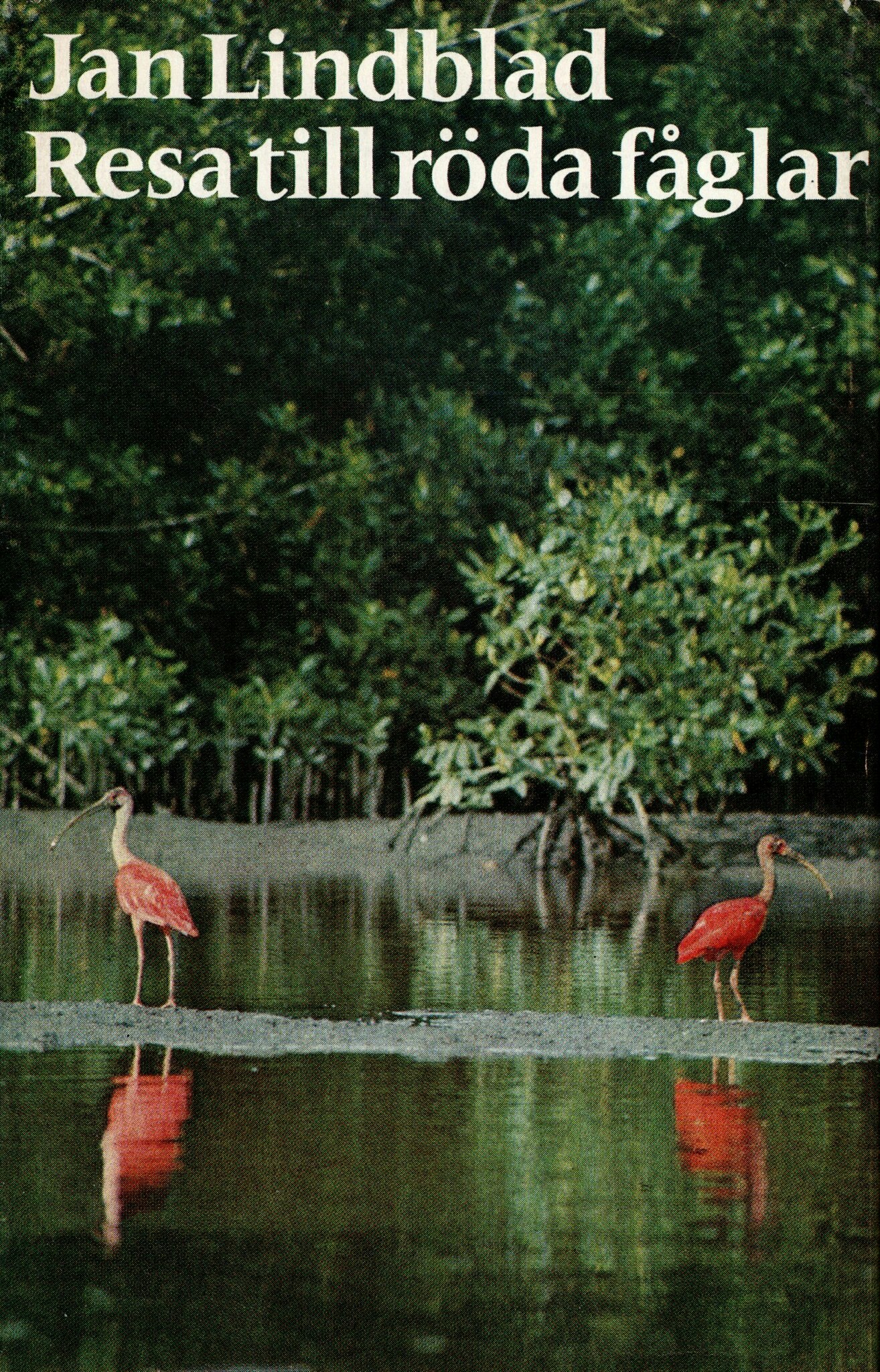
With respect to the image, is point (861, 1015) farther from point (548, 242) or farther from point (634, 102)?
point (548, 242)

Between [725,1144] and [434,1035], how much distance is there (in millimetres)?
1128

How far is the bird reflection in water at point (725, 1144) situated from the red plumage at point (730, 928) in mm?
782

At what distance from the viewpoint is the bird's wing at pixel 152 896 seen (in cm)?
604

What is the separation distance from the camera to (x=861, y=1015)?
5840 mm

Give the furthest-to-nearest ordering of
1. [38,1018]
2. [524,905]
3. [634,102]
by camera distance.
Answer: [524,905] < [634,102] < [38,1018]

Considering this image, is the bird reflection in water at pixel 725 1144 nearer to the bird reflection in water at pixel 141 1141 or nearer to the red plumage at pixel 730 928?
the red plumage at pixel 730 928

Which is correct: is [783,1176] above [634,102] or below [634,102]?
below

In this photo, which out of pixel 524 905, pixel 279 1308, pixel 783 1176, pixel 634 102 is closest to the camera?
pixel 279 1308

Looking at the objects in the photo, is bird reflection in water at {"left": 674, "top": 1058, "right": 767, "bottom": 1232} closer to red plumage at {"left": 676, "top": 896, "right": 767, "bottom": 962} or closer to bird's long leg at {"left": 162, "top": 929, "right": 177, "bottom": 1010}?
red plumage at {"left": 676, "top": 896, "right": 767, "bottom": 962}

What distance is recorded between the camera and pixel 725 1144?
4691 millimetres

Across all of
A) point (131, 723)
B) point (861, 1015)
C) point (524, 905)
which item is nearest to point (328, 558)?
point (131, 723)

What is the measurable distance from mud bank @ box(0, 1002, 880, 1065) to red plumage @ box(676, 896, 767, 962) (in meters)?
0.27

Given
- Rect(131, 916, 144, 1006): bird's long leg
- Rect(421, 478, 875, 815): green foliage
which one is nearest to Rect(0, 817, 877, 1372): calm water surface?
Rect(131, 916, 144, 1006): bird's long leg

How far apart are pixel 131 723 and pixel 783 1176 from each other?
4262 millimetres
